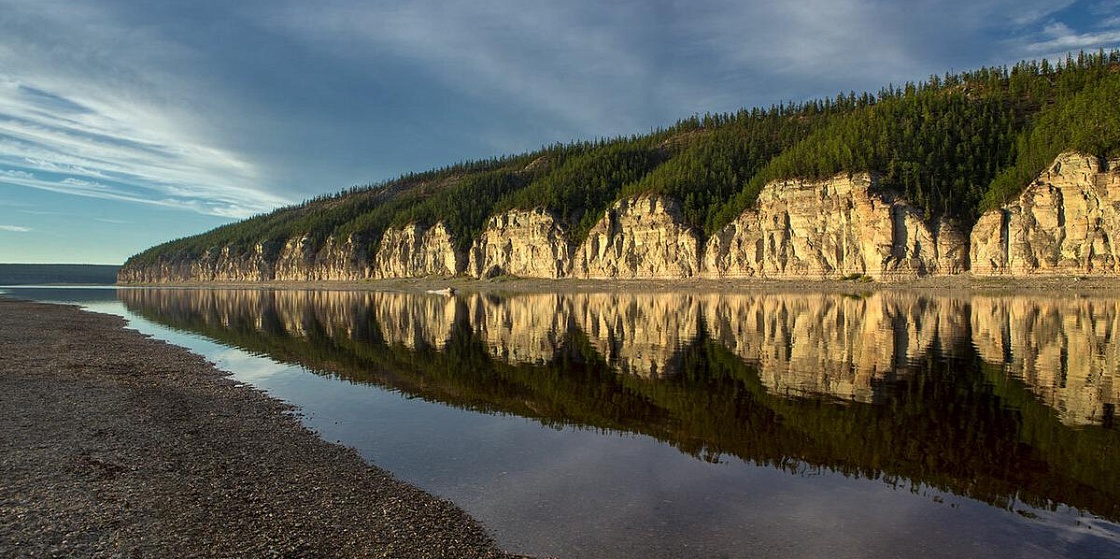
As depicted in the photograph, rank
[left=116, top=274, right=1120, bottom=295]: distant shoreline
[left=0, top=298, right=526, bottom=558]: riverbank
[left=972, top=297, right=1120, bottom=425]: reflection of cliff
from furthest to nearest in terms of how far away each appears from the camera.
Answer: [left=116, top=274, right=1120, bottom=295]: distant shoreline
[left=972, top=297, right=1120, bottom=425]: reflection of cliff
[left=0, top=298, right=526, bottom=558]: riverbank

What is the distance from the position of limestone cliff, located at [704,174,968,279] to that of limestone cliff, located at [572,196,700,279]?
6644 millimetres

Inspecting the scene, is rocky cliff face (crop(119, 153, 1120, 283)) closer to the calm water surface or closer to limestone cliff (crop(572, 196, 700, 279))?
limestone cliff (crop(572, 196, 700, 279))

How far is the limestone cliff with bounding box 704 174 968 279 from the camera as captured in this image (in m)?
104

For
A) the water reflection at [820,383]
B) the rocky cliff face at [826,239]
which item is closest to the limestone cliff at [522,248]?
the rocky cliff face at [826,239]

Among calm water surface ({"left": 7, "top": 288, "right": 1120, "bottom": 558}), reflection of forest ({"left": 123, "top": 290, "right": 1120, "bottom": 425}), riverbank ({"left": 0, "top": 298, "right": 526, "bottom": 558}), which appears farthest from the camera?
reflection of forest ({"left": 123, "top": 290, "right": 1120, "bottom": 425})

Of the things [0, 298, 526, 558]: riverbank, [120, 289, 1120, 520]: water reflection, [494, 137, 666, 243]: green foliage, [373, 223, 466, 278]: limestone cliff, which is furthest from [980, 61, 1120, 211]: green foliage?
[373, 223, 466, 278]: limestone cliff

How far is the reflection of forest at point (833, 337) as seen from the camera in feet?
75.7

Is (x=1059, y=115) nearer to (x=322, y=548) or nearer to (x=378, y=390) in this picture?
(x=378, y=390)

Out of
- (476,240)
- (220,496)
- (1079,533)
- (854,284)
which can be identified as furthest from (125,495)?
(476,240)

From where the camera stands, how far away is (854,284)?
10631cm

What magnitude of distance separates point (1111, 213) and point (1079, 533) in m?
104

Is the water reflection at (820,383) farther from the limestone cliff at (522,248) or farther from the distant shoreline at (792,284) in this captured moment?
the limestone cliff at (522,248)

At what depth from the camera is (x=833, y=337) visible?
122 feet

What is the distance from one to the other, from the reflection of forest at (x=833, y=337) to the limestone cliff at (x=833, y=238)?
43.3m
